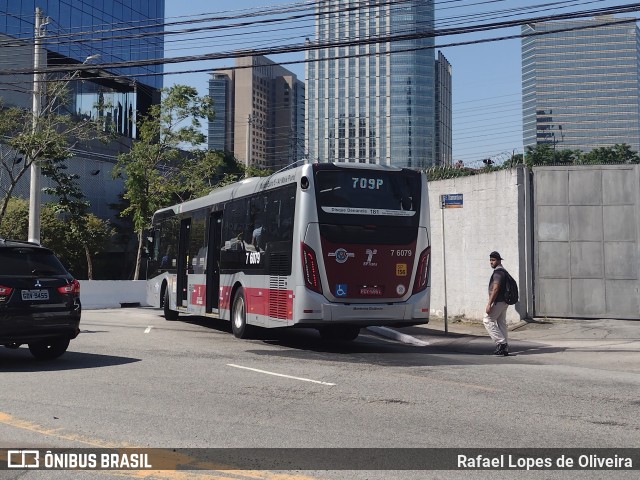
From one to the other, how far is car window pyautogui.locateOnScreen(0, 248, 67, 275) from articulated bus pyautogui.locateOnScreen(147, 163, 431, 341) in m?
4.24

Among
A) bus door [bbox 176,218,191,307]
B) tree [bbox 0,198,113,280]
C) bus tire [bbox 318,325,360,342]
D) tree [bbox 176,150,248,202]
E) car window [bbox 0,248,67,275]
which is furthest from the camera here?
tree [bbox 0,198,113,280]

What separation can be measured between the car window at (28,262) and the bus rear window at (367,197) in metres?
4.77

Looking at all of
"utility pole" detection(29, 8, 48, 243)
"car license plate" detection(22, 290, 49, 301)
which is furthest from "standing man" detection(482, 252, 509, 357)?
"utility pole" detection(29, 8, 48, 243)

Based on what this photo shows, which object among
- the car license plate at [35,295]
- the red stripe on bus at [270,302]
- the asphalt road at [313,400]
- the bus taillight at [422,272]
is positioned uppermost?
the bus taillight at [422,272]

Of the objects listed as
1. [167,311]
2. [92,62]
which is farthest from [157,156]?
[92,62]

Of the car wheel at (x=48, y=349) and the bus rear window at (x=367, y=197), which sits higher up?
the bus rear window at (x=367, y=197)

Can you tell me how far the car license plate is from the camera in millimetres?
10609

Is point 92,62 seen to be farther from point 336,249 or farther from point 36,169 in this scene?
point 336,249

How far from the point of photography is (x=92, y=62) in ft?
213

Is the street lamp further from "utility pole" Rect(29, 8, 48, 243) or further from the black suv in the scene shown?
the black suv

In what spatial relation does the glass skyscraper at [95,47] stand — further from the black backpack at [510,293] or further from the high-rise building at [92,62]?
the black backpack at [510,293]

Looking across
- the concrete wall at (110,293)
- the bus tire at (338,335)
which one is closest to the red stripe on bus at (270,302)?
the bus tire at (338,335)

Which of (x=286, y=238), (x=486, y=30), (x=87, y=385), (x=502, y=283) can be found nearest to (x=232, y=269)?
(x=286, y=238)

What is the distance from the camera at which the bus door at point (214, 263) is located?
1781cm
